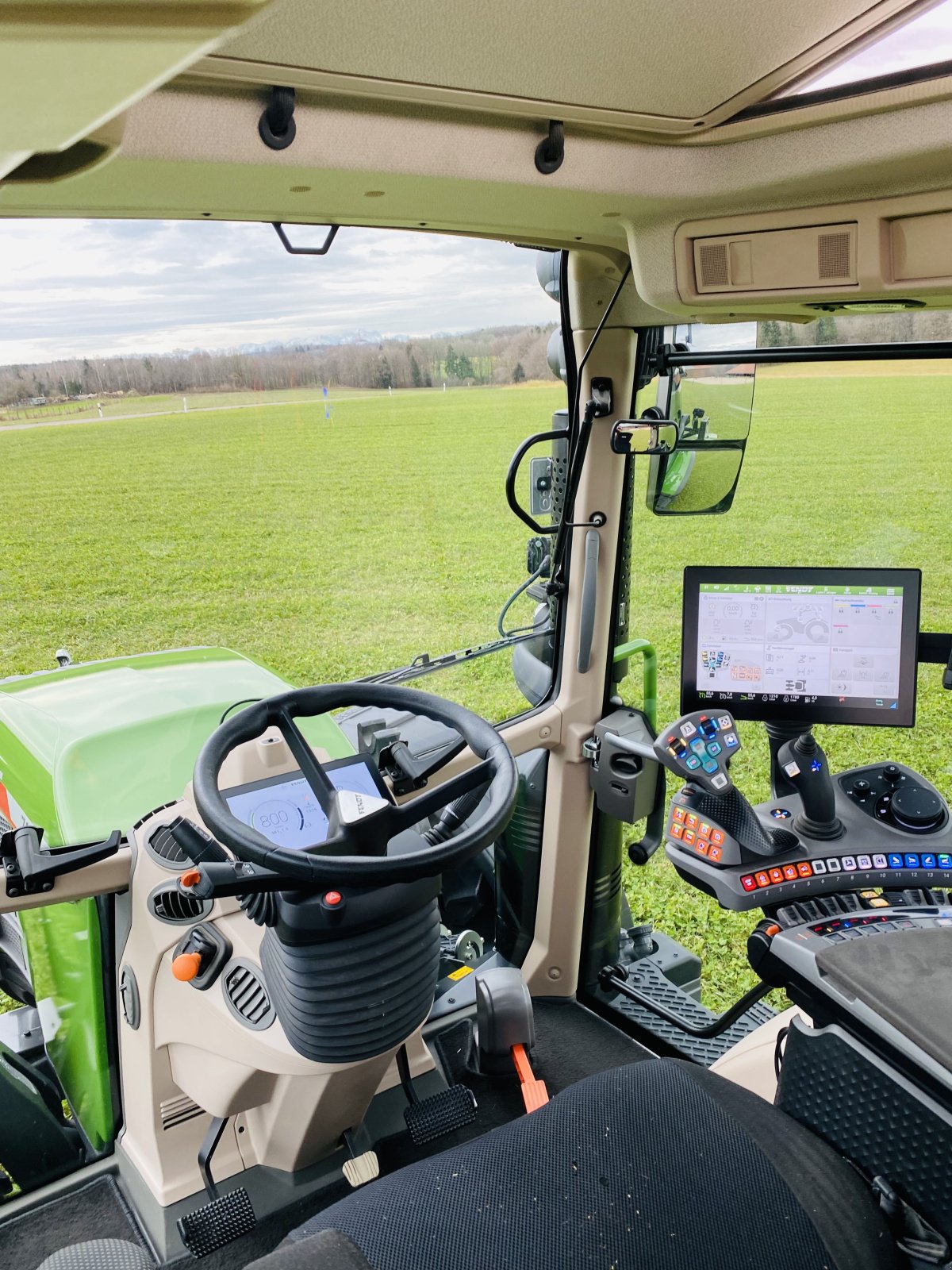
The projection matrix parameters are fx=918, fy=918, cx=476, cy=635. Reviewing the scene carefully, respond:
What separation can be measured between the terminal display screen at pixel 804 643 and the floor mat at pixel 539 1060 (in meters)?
1.14

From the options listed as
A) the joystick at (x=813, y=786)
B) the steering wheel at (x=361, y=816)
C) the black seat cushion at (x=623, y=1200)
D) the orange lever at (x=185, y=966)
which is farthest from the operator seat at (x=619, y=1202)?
the joystick at (x=813, y=786)

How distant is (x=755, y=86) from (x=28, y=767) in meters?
1.86

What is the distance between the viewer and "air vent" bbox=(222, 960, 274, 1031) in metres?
1.88

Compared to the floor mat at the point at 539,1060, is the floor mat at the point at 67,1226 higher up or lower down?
higher up

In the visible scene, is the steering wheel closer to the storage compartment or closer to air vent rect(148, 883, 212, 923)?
air vent rect(148, 883, 212, 923)

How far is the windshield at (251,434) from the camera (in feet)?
5.01

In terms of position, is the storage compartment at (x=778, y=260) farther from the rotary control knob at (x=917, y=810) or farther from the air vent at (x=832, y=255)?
the rotary control knob at (x=917, y=810)

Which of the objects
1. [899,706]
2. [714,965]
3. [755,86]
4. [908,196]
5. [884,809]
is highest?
[755,86]

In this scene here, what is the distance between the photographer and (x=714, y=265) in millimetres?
1727

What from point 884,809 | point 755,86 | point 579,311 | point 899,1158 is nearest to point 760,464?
point 579,311

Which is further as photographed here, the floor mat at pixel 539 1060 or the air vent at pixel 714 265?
the floor mat at pixel 539 1060

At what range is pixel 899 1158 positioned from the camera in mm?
1361

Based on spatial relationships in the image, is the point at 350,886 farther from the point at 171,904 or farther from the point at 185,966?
the point at 171,904

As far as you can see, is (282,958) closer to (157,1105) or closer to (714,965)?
(157,1105)
